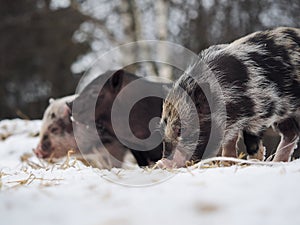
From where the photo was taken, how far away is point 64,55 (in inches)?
485

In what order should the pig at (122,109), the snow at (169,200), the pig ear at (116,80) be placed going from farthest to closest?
the pig ear at (116,80) < the pig at (122,109) < the snow at (169,200)

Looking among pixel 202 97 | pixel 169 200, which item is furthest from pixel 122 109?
pixel 169 200

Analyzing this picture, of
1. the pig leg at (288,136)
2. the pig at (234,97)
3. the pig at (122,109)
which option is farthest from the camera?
the pig at (122,109)

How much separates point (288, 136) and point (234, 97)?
0.61 metres

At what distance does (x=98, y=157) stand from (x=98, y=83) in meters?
0.74

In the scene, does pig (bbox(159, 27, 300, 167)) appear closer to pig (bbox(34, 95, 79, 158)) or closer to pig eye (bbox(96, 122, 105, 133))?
pig eye (bbox(96, 122, 105, 133))

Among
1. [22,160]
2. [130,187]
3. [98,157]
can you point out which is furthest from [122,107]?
[130,187]

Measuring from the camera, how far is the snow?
128 cm

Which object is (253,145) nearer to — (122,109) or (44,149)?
(122,109)

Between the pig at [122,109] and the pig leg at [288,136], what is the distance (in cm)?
86

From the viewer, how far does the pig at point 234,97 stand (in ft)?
8.90

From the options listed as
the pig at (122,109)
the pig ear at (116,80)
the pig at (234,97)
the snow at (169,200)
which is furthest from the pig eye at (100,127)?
the snow at (169,200)

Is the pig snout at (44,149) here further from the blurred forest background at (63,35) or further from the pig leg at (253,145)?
the blurred forest background at (63,35)

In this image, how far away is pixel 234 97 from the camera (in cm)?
271
